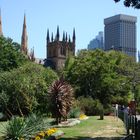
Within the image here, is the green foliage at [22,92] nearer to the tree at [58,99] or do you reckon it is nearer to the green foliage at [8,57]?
the tree at [58,99]

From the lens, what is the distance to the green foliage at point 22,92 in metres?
41.7

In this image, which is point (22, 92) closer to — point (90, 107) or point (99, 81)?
point (90, 107)

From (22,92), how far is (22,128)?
21152 millimetres

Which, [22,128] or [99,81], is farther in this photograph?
[99,81]

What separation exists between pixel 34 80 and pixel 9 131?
954 inches

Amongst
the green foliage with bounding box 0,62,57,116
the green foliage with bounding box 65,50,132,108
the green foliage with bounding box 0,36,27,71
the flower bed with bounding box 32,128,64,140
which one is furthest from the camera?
the green foliage with bounding box 0,36,27,71

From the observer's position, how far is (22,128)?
21000 mm

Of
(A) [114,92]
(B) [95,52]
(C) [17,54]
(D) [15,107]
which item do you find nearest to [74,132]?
(D) [15,107]

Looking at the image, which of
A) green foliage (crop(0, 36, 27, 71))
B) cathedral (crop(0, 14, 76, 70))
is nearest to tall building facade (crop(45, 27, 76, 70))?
cathedral (crop(0, 14, 76, 70))

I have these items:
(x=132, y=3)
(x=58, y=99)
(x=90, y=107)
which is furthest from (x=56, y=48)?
(x=132, y=3)

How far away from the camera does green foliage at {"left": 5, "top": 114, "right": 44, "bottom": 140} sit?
20719 mm

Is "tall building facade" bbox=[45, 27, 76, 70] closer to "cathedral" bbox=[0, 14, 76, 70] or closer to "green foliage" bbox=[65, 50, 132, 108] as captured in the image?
"cathedral" bbox=[0, 14, 76, 70]

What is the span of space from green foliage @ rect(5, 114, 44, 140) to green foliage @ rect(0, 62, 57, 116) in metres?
17.3

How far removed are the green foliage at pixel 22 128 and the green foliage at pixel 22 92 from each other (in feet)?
56.7
